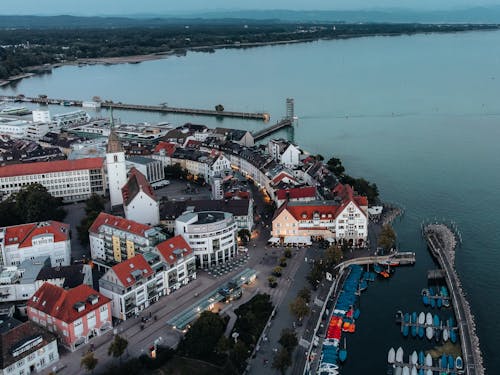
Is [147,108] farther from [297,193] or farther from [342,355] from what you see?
[342,355]

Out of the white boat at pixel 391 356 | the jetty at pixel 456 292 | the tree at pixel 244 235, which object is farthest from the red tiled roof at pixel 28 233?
the jetty at pixel 456 292

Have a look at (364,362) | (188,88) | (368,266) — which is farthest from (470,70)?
(364,362)

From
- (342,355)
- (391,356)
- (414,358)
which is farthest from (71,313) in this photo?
→ (414,358)

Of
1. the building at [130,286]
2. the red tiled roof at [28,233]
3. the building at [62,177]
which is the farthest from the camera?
the building at [62,177]

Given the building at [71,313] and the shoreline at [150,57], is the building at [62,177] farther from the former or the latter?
the shoreline at [150,57]

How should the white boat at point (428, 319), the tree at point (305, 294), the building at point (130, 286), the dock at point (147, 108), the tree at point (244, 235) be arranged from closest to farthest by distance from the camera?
the building at point (130, 286)
the white boat at point (428, 319)
the tree at point (305, 294)
the tree at point (244, 235)
the dock at point (147, 108)

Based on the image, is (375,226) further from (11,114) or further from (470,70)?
(470,70)
